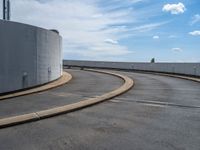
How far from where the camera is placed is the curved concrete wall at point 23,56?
13492 mm

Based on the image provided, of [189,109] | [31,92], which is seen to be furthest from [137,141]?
[31,92]

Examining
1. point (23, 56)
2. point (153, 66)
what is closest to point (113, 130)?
point (23, 56)

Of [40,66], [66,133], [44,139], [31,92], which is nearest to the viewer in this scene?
[44,139]

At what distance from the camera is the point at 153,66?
1428 inches

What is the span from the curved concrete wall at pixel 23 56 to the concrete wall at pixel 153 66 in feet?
49.7

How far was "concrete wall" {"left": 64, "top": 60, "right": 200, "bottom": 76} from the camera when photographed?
28503 millimetres

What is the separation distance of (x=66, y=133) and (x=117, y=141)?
4.13ft

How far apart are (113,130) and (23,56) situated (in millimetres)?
8703

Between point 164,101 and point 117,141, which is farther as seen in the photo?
point 164,101

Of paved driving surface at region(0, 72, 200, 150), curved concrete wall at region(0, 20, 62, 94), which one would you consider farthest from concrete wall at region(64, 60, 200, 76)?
paved driving surface at region(0, 72, 200, 150)

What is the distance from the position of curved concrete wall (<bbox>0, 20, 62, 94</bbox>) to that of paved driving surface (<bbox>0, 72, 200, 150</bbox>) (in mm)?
5251

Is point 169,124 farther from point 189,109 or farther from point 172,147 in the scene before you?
point 189,109

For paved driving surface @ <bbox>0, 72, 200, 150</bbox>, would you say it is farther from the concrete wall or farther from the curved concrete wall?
the concrete wall

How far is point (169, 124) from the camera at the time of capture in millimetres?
7965
